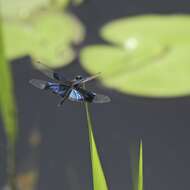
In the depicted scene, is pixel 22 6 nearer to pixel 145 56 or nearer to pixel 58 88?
pixel 145 56

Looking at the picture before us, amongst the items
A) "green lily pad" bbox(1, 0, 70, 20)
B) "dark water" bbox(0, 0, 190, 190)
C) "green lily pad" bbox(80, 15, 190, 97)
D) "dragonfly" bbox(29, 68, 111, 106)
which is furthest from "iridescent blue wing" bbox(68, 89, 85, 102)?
"green lily pad" bbox(1, 0, 70, 20)

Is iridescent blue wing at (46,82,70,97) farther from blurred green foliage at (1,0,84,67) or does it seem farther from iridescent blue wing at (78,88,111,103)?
blurred green foliage at (1,0,84,67)

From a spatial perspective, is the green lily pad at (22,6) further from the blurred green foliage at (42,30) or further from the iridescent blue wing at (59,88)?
the iridescent blue wing at (59,88)

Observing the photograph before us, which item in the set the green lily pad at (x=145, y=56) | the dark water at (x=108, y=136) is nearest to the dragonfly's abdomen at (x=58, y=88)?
the dark water at (x=108, y=136)

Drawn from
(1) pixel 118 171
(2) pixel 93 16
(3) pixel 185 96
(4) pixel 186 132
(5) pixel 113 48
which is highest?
(2) pixel 93 16

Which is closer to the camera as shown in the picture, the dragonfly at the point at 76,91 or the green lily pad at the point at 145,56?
the dragonfly at the point at 76,91

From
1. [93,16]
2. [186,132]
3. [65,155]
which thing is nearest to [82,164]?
[65,155]

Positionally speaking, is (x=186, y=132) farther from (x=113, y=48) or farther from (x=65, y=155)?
(x=113, y=48)
